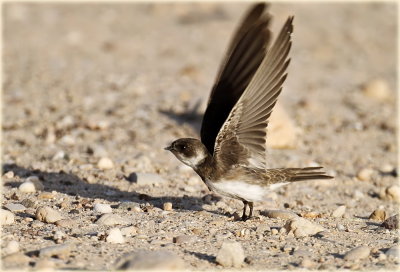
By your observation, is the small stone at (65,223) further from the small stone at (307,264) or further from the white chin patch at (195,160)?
the small stone at (307,264)

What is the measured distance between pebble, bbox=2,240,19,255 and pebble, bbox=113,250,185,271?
0.66 metres

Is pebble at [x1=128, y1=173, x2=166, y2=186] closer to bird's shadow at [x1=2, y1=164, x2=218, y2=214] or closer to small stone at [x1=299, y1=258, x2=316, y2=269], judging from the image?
bird's shadow at [x1=2, y1=164, x2=218, y2=214]

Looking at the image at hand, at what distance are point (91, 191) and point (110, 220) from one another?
1142 mm

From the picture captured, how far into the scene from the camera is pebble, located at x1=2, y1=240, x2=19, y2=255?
163 inches

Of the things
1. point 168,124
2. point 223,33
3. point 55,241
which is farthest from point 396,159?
point 223,33

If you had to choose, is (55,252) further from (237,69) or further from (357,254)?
(237,69)

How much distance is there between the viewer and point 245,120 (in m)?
5.09

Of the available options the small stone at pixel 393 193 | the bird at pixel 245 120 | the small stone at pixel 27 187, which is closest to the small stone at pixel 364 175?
the small stone at pixel 393 193

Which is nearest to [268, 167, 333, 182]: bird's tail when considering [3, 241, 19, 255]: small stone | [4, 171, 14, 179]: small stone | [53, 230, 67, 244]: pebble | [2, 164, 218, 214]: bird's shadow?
[2, 164, 218, 214]: bird's shadow

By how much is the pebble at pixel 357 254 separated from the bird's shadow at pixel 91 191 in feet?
5.49

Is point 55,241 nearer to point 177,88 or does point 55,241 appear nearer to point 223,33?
point 177,88

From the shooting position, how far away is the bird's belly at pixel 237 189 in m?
5.16

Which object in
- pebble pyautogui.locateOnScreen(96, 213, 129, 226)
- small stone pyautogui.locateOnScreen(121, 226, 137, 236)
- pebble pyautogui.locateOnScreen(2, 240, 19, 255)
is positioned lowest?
pebble pyautogui.locateOnScreen(2, 240, 19, 255)

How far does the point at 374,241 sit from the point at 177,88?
18.7 feet
